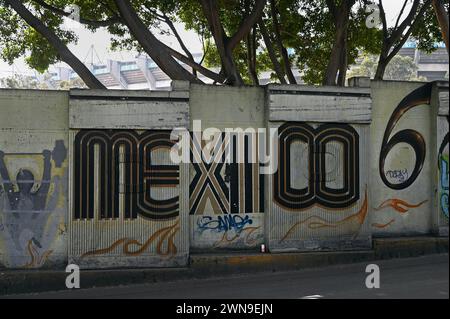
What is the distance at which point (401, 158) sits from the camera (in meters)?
10.0

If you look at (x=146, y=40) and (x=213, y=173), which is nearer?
(x=213, y=173)

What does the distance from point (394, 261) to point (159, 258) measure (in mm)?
4116

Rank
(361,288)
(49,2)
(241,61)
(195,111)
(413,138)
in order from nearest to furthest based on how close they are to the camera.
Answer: (361,288), (195,111), (413,138), (49,2), (241,61)

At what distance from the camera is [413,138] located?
10.1m

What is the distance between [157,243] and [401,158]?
473 cm

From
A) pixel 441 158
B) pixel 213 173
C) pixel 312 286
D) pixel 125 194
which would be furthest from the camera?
pixel 441 158

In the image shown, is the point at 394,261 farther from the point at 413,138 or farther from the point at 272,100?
the point at 272,100

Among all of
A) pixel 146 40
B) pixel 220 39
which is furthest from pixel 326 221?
pixel 146 40

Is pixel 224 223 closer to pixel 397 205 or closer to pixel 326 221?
pixel 326 221

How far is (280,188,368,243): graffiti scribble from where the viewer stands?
373 inches

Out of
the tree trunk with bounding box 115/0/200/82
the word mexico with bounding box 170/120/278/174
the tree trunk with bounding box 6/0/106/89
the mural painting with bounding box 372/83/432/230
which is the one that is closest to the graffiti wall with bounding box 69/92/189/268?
the word mexico with bounding box 170/120/278/174

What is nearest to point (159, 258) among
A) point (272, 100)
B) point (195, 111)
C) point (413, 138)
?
point (195, 111)

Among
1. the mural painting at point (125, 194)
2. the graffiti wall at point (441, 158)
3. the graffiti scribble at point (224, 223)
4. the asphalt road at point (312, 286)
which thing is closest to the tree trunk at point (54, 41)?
the mural painting at point (125, 194)

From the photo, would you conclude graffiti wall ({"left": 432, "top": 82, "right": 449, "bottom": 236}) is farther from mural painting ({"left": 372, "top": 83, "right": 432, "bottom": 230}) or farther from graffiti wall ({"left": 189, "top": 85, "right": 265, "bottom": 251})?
graffiti wall ({"left": 189, "top": 85, "right": 265, "bottom": 251})
